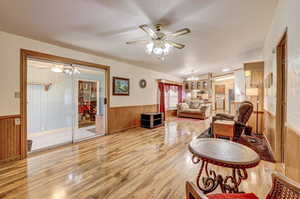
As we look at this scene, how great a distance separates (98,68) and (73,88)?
3.00 ft

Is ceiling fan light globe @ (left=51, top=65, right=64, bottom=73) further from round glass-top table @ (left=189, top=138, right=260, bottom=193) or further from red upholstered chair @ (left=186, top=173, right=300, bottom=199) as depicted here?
red upholstered chair @ (left=186, top=173, right=300, bottom=199)

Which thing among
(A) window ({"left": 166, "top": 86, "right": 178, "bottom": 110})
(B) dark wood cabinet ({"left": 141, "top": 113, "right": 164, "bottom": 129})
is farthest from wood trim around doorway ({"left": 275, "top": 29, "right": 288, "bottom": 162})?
(A) window ({"left": 166, "top": 86, "right": 178, "bottom": 110})

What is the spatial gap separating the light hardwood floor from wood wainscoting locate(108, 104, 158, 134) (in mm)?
1352

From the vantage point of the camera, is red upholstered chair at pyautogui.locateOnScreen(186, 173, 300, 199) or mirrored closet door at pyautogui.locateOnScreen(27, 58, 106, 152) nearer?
red upholstered chair at pyautogui.locateOnScreen(186, 173, 300, 199)

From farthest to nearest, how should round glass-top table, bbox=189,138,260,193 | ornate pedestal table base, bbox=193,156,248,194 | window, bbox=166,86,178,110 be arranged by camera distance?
window, bbox=166,86,178,110
ornate pedestal table base, bbox=193,156,248,194
round glass-top table, bbox=189,138,260,193

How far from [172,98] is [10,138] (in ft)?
22.3

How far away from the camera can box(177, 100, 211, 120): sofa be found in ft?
22.5

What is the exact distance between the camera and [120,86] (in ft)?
15.6

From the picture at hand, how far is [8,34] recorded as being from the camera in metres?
2.54

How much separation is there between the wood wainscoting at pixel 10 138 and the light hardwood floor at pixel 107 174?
8.6 inches

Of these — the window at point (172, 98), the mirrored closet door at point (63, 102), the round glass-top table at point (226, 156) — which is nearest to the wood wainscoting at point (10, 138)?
the mirrored closet door at point (63, 102)

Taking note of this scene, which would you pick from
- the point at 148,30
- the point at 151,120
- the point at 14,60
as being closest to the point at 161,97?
the point at 151,120

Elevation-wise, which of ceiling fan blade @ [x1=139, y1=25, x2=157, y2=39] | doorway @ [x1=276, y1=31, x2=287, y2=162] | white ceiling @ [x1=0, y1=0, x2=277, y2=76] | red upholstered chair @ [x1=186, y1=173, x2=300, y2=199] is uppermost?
white ceiling @ [x1=0, y1=0, x2=277, y2=76]

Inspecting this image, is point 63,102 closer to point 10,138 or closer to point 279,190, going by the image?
point 10,138
